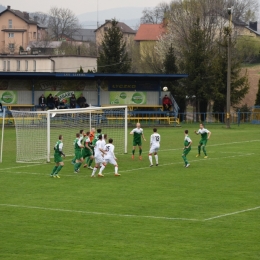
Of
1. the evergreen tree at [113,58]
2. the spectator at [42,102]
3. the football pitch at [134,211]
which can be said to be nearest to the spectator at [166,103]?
the spectator at [42,102]

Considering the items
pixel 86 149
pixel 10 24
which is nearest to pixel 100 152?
pixel 86 149

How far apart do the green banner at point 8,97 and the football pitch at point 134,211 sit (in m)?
30.0

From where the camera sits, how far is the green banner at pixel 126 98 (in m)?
65.4

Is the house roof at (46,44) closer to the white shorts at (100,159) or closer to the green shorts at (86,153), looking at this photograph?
the green shorts at (86,153)

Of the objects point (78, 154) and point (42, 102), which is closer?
point (78, 154)

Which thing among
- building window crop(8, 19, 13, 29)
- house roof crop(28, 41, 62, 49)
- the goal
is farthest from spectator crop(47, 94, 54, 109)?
building window crop(8, 19, 13, 29)

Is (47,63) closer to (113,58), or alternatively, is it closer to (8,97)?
(113,58)

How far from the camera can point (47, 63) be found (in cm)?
9056

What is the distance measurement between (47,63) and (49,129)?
189 feet

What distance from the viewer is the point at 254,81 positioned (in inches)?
3669

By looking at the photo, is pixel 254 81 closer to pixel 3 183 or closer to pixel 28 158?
pixel 28 158

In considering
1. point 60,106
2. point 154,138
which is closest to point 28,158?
point 154,138

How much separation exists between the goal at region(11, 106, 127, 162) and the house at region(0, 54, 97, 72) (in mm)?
47117

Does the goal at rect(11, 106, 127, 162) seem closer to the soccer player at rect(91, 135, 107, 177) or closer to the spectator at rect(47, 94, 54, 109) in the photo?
the soccer player at rect(91, 135, 107, 177)
